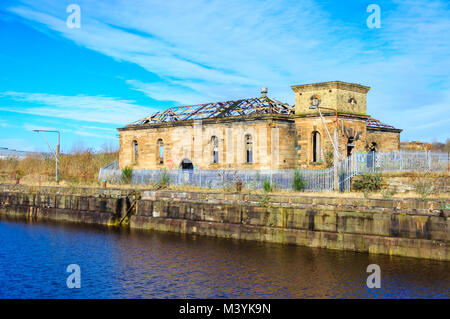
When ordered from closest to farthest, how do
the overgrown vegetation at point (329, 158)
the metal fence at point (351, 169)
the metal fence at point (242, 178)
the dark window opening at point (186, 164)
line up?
1. the metal fence at point (351, 169)
2. the metal fence at point (242, 178)
3. the overgrown vegetation at point (329, 158)
4. the dark window opening at point (186, 164)

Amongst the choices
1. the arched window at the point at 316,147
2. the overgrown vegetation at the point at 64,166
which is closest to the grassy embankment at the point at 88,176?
the overgrown vegetation at the point at 64,166

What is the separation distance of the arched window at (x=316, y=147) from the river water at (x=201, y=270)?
1066 centimetres

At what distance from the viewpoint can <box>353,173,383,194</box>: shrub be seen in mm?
21484

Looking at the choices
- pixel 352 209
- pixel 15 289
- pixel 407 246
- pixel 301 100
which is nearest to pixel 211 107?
pixel 301 100

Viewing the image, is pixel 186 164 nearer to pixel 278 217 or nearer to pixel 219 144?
pixel 219 144

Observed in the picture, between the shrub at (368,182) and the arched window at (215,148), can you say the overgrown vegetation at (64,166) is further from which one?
the shrub at (368,182)

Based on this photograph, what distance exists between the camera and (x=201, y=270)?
15.6m

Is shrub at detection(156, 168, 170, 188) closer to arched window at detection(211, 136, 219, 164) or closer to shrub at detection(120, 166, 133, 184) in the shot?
shrub at detection(120, 166, 133, 184)

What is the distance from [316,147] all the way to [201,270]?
15756 mm

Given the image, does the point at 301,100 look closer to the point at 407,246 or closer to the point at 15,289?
the point at 407,246

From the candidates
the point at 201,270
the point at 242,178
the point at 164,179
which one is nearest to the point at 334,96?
the point at 242,178

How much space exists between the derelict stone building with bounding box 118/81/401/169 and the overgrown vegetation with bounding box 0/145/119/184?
10.2m

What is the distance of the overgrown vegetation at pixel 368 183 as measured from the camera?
21.5 m

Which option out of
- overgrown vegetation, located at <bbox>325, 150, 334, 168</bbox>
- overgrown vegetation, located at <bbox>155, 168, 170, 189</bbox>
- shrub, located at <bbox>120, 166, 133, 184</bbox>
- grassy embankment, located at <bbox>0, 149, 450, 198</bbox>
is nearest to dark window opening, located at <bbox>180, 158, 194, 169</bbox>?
overgrown vegetation, located at <bbox>155, 168, 170, 189</bbox>
